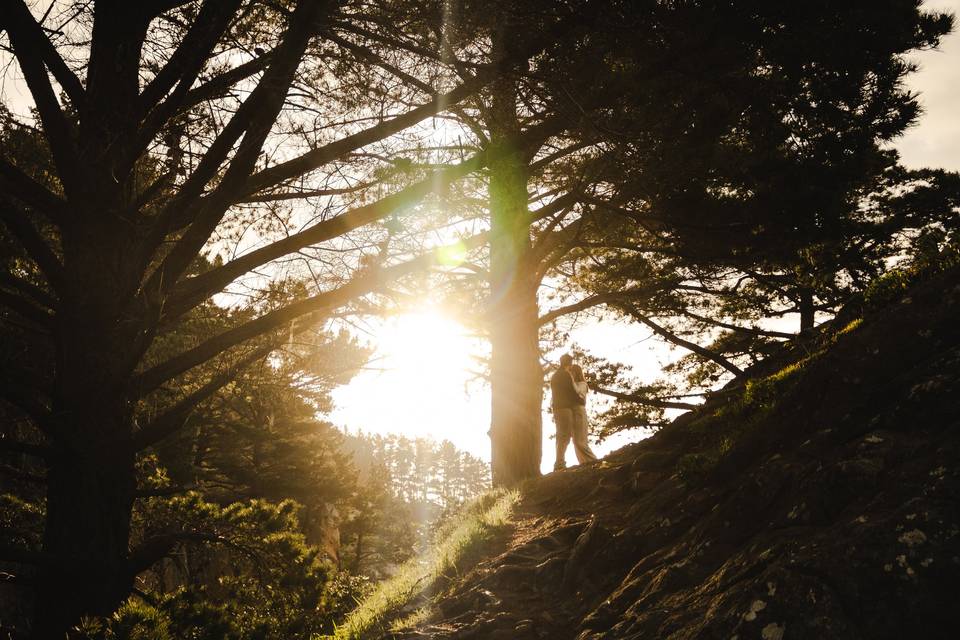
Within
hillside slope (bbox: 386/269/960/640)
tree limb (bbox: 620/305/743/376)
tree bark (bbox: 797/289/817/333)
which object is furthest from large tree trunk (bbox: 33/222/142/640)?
tree bark (bbox: 797/289/817/333)

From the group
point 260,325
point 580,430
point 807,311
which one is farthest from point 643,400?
point 260,325

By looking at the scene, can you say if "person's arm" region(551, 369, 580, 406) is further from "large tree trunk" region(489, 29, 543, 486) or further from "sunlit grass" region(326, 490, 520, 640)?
"sunlit grass" region(326, 490, 520, 640)

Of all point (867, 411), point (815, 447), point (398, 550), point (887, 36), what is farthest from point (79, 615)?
point (398, 550)

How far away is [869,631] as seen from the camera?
4.89ft

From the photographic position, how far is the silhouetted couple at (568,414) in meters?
8.62

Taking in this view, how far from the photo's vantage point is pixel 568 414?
8.67 metres

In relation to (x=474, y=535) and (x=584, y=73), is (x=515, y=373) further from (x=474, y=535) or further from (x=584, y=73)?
(x=584, y=73)

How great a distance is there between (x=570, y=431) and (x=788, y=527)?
6669 mm

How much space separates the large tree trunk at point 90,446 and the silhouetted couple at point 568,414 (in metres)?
6.51

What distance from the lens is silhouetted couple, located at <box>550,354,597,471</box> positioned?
862 cm

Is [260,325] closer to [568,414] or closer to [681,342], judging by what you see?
[568,414]

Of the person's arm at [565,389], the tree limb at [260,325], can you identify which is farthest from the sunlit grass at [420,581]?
the person's arm at [565,389]

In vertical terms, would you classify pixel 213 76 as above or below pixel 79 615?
above

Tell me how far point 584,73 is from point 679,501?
337cm
